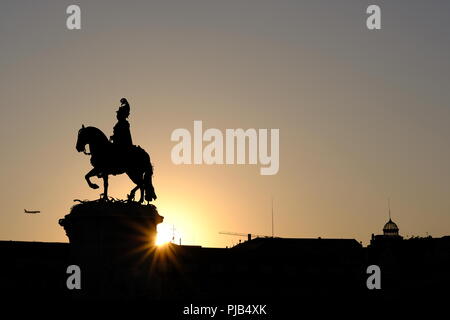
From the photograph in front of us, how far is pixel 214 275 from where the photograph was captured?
82.5 m

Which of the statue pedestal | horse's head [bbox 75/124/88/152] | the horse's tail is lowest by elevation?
the statue pedestal

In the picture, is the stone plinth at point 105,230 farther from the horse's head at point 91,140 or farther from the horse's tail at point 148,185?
the horse's head at point 91,140

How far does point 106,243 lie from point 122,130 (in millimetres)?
4106

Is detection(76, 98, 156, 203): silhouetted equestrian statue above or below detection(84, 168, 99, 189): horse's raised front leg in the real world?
above

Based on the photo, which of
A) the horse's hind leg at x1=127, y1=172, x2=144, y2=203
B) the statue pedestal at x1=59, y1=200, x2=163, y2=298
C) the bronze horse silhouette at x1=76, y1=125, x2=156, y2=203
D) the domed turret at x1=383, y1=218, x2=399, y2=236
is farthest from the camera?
the domed turret at x1=383, y1=218, x2=399, y2=236

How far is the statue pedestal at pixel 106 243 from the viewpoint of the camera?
38.5 metres

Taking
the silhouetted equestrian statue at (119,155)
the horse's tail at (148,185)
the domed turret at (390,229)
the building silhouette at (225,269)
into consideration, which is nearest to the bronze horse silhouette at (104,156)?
the silhouetted equestrian statue at (119,155)

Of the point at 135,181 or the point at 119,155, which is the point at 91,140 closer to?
the point at 119,155

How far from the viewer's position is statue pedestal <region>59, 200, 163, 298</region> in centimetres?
3853

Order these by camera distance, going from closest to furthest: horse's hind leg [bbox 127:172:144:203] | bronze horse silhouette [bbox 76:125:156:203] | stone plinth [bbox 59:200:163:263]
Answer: stone plinth [bbox 59:200:163:263] → bronze horse silhouette [bbox 76:125:156:203] → horse's hind leg [bbox 127:172:144:203]

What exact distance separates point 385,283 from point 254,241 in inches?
2360

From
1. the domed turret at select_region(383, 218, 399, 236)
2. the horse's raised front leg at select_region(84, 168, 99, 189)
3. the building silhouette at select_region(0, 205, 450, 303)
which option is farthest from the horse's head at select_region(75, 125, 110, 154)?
the domed turret at select_region(383, 218, 399, 236)

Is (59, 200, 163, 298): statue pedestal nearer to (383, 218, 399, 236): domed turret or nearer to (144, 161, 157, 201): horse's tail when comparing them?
(144, 161, 157, 201): horse's tail
